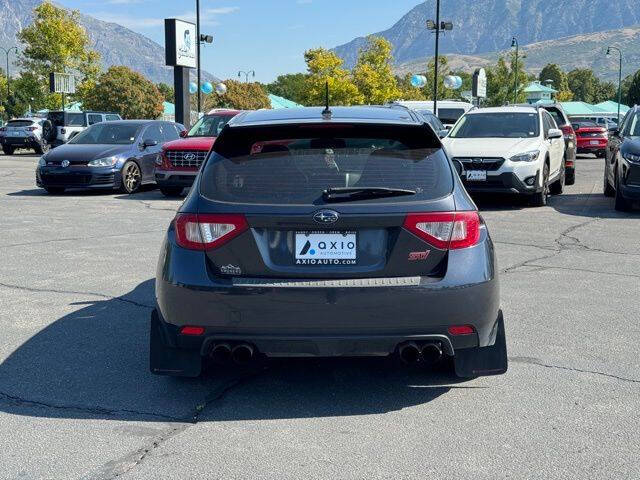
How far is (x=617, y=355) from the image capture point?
5.33 m

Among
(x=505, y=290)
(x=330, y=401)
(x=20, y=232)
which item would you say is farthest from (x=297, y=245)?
(x=20, y=232)

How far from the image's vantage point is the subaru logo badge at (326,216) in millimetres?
4086

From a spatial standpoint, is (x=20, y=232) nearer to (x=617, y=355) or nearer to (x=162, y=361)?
(x=162, y=361)

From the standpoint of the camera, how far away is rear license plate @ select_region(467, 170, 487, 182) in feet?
45.6

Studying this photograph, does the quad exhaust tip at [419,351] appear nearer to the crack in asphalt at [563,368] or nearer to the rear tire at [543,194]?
the crack in asphalt at [563,368]

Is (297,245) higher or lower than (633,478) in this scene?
higher

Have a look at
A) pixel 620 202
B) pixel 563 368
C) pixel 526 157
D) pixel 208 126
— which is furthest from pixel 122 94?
pixel 563 368

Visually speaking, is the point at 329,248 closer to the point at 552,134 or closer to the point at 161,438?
the point at 161,438

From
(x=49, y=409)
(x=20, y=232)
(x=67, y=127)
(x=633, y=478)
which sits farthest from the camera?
(x=67, y=127)

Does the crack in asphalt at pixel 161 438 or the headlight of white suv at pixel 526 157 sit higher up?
the headlight of white suv at pixel 526 157

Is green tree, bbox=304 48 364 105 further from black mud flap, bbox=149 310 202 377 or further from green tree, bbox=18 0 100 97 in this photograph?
black mud flap, bbox=149 310 202 377

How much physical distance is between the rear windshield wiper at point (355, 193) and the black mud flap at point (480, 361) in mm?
907

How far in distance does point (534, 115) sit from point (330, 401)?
12.2m

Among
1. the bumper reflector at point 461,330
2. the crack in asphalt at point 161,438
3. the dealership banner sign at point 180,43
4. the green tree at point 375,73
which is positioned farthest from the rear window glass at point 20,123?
the green tree at point 375,73
